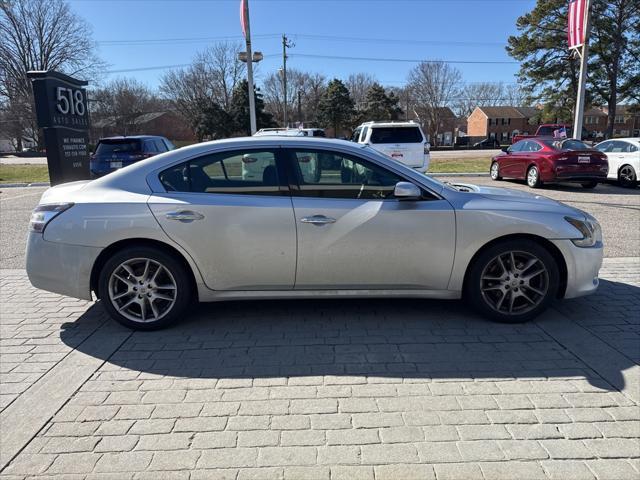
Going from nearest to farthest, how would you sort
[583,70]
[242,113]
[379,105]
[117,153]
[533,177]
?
[117,153]
[533,177]
[583,70]
[242,113]
[379,105]

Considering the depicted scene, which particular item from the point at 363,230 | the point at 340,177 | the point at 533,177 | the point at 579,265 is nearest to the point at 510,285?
the point at 579,265

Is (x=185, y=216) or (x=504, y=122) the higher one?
(x=504, y=122)

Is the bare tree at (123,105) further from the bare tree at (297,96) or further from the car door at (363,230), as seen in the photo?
the car door at (363,230)

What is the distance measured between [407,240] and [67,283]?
2985 mm

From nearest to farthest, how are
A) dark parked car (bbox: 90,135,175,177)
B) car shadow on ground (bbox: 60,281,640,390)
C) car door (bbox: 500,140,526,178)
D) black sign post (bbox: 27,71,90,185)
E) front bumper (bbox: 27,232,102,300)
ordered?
car shadow on ground (bbox: 60,281,640,390) → front bumper (bbox: 27,232,102,300) → black sign post (bbox: 27,71,90,185) → dark parked car (bbox: 90,135,175,177) → car door (bbox: 500,140,526,178)

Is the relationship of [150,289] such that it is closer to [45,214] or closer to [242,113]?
[45,214]

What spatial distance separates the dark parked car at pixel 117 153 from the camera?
41.2 ft

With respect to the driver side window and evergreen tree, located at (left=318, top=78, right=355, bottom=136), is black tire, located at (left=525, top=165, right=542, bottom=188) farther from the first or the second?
evergreen tree, located at (left=318, top=78, right=355, bottom=136)

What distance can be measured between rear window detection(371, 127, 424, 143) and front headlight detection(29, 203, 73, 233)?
1025cm

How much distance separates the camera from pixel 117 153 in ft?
41.6

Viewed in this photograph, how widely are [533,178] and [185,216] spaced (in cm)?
1271

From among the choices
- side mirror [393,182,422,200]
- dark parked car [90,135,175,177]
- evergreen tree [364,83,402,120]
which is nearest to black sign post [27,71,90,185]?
dark parked car [90,135,175,177]

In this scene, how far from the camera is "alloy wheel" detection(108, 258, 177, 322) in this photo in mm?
3971

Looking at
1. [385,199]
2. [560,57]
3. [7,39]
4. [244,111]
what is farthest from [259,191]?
[7,39]
